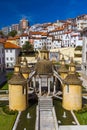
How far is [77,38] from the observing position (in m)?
121

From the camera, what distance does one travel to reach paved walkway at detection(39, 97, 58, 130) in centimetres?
2498

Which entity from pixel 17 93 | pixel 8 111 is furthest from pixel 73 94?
pixel 8 111

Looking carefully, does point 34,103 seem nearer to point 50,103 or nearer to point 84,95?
point 50,103

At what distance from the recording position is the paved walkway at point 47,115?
82.0 ft

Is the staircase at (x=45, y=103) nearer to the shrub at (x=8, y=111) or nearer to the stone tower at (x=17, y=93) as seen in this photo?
the stone tower at (x=17, y=93)

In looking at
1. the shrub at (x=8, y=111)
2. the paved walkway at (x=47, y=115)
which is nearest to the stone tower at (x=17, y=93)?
the shrub at (x=8, y=111)

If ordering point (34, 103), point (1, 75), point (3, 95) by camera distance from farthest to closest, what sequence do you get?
1. point (1, 75)
2. point (3, 95)
3. point (34, 103)

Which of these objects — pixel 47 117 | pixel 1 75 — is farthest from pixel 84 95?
pixel 1 75

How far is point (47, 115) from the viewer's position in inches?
1129

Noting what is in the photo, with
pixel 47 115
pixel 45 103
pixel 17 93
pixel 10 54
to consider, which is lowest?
pixel 47 115

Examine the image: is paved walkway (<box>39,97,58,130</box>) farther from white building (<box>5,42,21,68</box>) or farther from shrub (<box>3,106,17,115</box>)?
white building (<box>5,42,21,68</box>)

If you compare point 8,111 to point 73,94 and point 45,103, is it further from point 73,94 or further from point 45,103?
point 73,94

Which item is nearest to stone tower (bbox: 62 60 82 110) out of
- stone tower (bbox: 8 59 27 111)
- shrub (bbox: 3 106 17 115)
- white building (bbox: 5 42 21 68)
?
stone tower (bbox: 8 59 27 111)

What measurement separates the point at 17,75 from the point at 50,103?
5.71m
